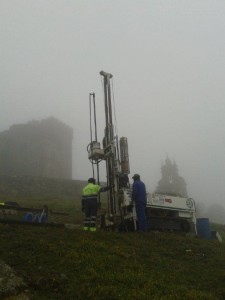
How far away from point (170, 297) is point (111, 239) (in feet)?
15.9

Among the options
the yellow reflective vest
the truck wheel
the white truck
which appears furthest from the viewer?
the truck wheel

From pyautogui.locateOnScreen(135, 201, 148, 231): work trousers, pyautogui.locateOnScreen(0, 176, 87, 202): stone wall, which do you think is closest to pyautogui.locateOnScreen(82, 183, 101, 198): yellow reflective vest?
pyautogui.locateOnScreen(135, 201, 148, 231): work trousers

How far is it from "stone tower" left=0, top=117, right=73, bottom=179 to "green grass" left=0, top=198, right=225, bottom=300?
66.5m

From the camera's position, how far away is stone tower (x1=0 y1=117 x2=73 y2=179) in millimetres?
79188

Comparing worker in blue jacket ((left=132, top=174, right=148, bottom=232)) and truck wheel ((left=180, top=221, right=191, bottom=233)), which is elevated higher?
worker in blue jacket ((left=132, top=174, right=148, bottom=232))

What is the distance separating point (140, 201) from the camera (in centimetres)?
1484

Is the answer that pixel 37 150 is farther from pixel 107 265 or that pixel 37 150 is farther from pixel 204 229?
pixel 107 265

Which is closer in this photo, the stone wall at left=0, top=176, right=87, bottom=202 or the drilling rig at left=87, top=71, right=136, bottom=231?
the drilling rig at left=87, top=71, right=136, bottom=231

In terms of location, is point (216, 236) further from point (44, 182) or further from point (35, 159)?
point (35, 159)

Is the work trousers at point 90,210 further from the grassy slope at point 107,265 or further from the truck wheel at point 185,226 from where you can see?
the truck wheel at point 185,226

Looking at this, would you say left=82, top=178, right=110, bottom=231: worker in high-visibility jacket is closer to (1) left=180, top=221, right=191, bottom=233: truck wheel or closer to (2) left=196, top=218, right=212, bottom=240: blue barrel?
(1) left=180, top=221, right=191, bottom=233: truck wheel

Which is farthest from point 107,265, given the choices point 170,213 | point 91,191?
point 170,213

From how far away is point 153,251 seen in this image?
11.5m

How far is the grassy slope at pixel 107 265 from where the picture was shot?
7.53 m
